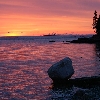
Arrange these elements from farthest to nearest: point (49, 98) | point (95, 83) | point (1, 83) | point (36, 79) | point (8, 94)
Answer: point (36, 79) < point (1, 83) < point (95, 83) < point (8, 94) < point (49, 98)

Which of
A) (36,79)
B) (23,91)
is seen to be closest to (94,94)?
(23,91)

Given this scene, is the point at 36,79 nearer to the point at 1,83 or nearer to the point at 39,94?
the point at 1,83

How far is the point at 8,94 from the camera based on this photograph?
24188 millimetres

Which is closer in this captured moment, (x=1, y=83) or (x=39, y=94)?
(x=39, y=94)

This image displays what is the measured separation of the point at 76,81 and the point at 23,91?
19.2 feet

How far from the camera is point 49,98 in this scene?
74.6ft

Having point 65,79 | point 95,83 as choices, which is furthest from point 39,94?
point 95,83

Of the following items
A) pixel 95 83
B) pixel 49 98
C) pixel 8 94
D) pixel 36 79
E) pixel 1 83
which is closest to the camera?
A: pixel 49 98

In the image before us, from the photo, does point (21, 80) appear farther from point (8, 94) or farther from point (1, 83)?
point (8, 94)

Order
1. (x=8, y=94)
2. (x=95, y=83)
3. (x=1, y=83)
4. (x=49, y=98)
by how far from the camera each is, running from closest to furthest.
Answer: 1. (x=49, y=98)
2. (x=8, y=94)
3. (x=95, y=83)
4. (x=1, y=83)

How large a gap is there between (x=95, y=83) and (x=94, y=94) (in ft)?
13.9

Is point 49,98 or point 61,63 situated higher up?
point 61,63

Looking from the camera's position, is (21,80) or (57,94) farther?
(21,80)

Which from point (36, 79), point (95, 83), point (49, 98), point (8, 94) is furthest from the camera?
point (36, 79)
